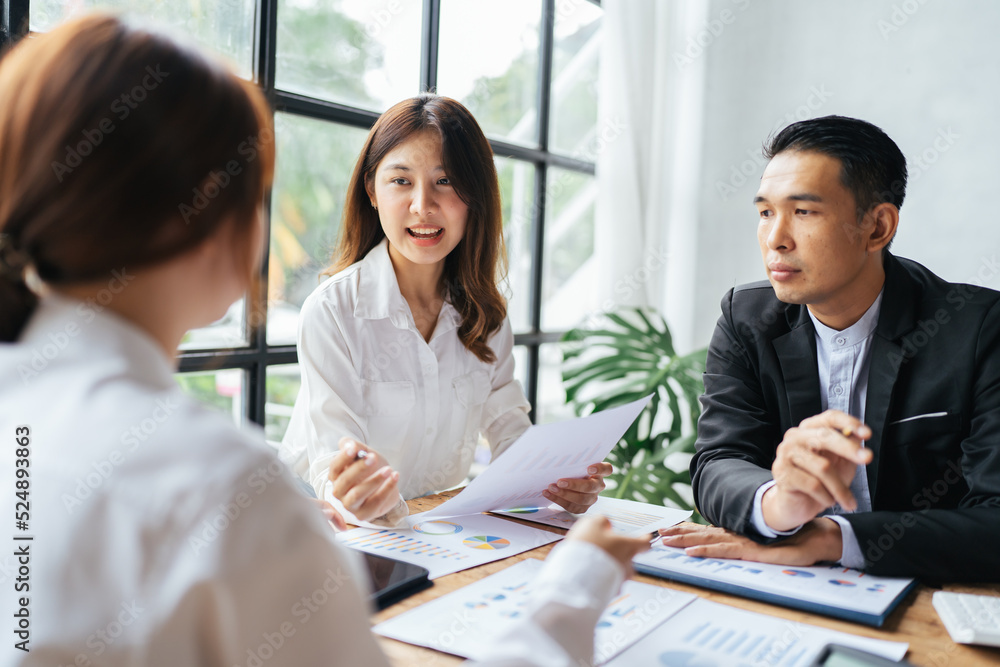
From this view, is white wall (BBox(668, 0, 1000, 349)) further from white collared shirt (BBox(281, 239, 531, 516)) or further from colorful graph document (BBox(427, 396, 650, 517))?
colorful graph document (BBox(427, 396, 650, 517))

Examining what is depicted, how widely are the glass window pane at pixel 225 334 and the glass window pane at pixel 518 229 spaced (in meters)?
1.40

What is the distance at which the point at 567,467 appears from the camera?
1.34 m

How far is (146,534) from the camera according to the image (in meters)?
0.50

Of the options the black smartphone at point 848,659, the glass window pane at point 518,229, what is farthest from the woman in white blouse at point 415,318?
the glass window pane at point 518,229

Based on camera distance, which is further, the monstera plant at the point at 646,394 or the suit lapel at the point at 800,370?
the monstera plant at the point at 646,394

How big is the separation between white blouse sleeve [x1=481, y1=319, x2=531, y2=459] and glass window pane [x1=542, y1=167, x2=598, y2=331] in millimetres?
1724

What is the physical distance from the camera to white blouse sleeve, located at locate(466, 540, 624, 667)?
0.60 metres

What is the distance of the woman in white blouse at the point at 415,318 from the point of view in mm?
1720

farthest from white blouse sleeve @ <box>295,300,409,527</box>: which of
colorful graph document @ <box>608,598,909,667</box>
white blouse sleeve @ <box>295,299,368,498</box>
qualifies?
colorful graph document @ <box>608,598,909,667</box>

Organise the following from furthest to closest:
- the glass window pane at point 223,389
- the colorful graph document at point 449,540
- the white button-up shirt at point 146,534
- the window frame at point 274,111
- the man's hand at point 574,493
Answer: the glass window pane at point 223,389 → the window frame at point 274,111 → the man's hand at point 574,493 → the colorful graph document at point 449,540 → the white button-up shirt at point 146,534

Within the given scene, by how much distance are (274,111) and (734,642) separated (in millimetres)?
2037

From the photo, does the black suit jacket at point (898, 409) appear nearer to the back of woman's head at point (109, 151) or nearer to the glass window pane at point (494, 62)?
the back of woman's head at point (109, 151)

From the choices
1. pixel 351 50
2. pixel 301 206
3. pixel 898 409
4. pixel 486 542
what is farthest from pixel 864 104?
pixel 486 542

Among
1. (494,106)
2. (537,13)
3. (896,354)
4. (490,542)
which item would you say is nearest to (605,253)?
(494,106)
